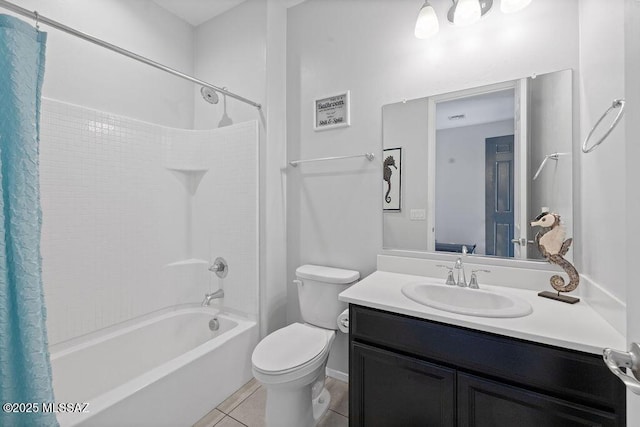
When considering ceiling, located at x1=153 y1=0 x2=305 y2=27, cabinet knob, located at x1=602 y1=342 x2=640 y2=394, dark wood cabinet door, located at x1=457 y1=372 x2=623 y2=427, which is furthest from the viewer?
ceiling, located at x1=153 y1=0 x2=305 y2=27

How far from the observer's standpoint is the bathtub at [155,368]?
1.27m

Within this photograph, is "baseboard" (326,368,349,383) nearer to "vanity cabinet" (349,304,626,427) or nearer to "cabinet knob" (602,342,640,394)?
"vanity cabinet" (349,304,626,427)

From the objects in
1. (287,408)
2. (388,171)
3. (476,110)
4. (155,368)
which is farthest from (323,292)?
(476,110)

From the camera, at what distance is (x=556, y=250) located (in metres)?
1.25

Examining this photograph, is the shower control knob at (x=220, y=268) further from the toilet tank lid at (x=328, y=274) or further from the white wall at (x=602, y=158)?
the white wall at (x=602, y=158)

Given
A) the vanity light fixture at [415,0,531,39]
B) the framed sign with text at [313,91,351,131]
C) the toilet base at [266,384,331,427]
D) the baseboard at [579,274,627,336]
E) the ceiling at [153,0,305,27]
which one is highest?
the ceiling at [153,0,305,27]

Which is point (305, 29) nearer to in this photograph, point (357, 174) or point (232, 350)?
point (357, 174)

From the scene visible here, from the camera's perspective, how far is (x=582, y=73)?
49.3 inches

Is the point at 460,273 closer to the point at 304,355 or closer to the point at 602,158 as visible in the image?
the point at 602,158

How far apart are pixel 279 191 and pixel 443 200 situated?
3.80 ft

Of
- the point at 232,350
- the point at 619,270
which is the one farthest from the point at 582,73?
the point at 232,350

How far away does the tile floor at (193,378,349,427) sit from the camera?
158 cm

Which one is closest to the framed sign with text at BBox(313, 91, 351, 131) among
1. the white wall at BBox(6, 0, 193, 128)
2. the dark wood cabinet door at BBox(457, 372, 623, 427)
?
the white wall at BBox(6, 0, 193, 128)

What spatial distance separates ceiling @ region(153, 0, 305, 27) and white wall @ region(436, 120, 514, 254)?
5.23ft
